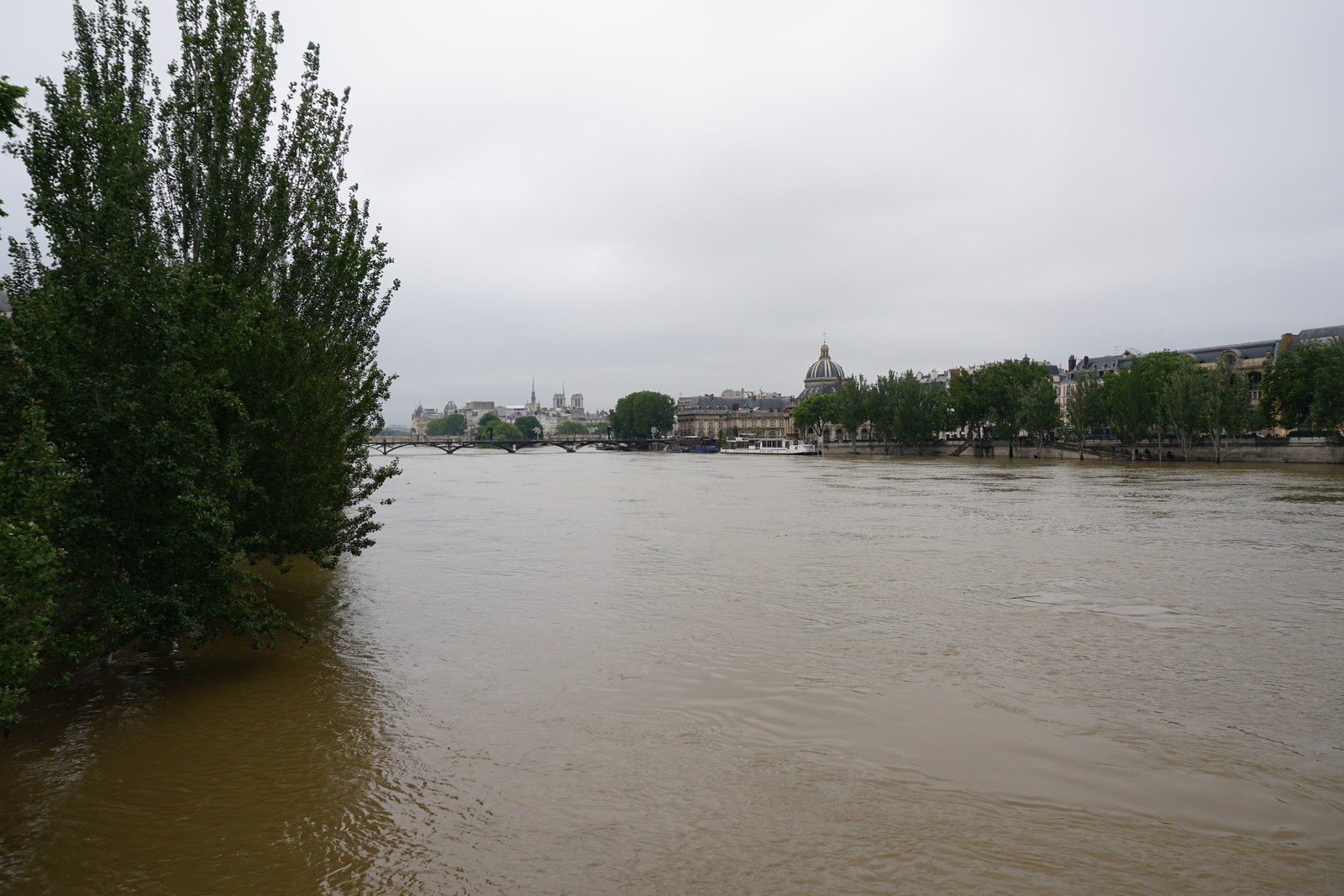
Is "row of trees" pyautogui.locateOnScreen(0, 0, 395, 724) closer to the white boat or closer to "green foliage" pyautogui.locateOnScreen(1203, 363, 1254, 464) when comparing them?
"green foliage" pyautogui.locateOnScreen(1203, 363, 1254, 464)

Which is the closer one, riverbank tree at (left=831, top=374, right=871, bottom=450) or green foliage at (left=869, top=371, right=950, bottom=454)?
green foliage at (left=869, top=371, right=950, bottom=454)

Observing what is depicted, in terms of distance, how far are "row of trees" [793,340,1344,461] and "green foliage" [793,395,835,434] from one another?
17.5 metres

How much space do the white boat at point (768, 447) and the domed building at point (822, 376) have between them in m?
19.7

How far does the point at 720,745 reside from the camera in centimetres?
725

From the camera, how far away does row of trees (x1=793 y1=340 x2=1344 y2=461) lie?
62938 mm

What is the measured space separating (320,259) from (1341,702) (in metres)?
14.0

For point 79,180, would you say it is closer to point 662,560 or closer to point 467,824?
point 467,824

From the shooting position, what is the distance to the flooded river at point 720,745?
5250 mm

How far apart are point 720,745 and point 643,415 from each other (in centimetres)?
16464

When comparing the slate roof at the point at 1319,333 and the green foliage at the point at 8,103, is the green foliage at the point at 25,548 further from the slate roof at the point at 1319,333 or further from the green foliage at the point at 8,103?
the slate roof at the point at 1319,333

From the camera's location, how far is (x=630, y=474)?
65250 mm

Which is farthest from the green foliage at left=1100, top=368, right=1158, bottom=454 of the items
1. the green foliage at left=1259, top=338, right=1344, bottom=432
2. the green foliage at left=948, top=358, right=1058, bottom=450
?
the green foliage at left=948, top=358, right=1058, bottom=450

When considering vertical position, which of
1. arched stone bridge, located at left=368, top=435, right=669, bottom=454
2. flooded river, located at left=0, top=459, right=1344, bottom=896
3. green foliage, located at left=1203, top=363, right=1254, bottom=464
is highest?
green foliage, located at left=1203, top=363, right=1254, bottom=464

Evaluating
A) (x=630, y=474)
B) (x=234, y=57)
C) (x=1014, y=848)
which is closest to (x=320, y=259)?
(x=234, y=57)
